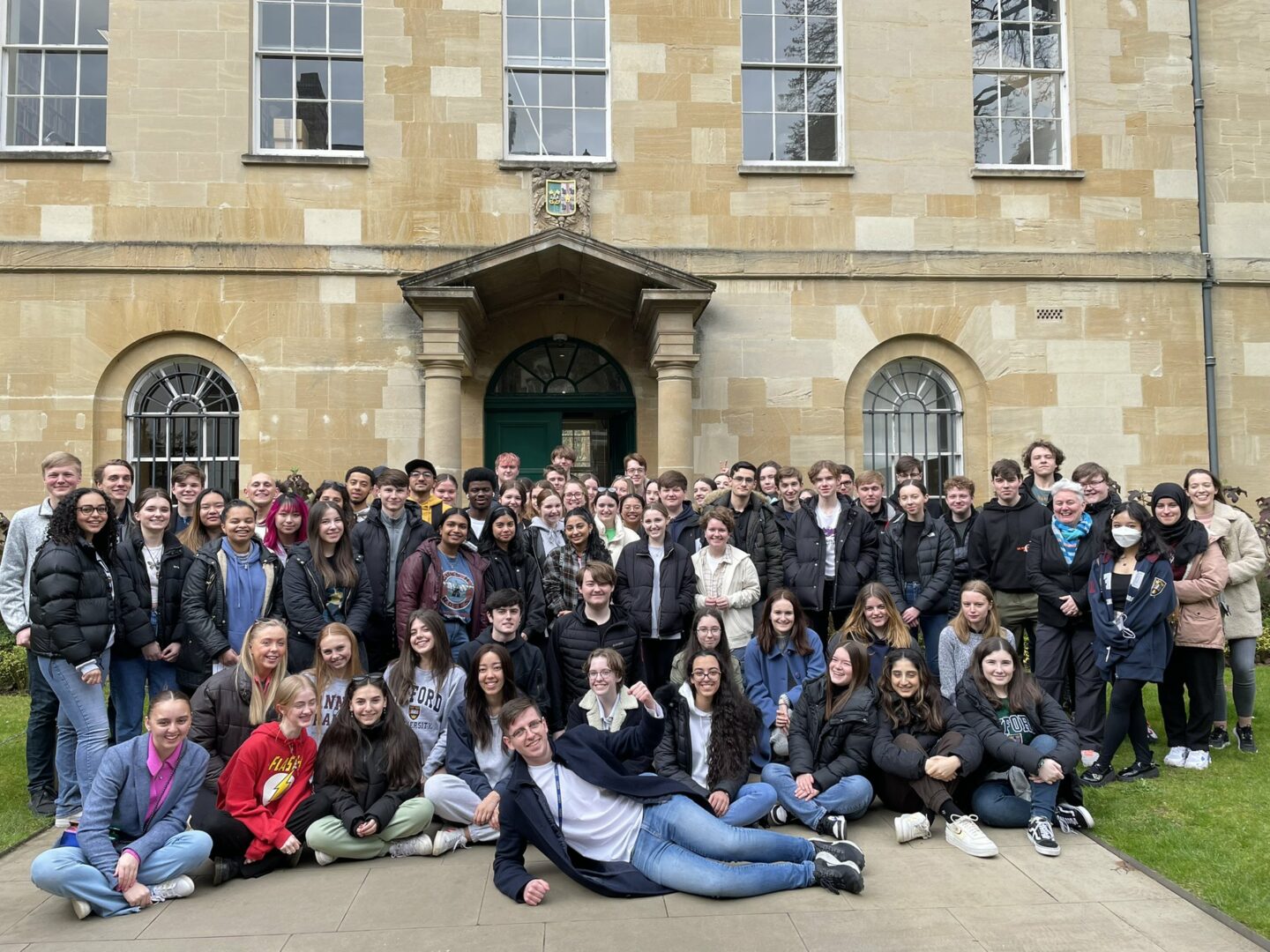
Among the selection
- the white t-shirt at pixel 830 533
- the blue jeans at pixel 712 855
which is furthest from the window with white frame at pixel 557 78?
the blue jeans at pixel 712 855

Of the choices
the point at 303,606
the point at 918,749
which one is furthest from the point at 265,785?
the point at 918,749

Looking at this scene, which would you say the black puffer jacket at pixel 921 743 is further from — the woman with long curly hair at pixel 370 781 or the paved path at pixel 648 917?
the woman with long curly hair at pixel 370 781

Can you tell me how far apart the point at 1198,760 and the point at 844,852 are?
3351 mm

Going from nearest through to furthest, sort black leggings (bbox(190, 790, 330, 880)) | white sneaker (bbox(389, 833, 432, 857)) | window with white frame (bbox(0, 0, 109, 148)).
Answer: black leggings (bbox(190, 790, 330, 880)) < white sneaker (bbox(389, 833, 432, 857)) < window with white frame (bbox(0, 0, 109, 148))

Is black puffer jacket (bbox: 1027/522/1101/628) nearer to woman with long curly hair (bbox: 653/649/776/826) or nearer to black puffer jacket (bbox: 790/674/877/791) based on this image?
black puffer jacket (bbox: 790/674/877/791)

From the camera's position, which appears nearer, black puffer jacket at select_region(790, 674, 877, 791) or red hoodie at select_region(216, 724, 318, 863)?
red hoodie at select_region(216, 724, 318, 863)

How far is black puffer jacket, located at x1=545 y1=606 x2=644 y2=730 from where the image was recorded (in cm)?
631

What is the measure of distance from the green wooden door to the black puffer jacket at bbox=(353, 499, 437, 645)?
5.78 m

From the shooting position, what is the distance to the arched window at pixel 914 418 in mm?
12742

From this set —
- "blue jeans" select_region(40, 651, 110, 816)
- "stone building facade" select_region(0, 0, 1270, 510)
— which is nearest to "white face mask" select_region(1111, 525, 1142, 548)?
"stone building facade" select_region(0, 0, 1270, 510)

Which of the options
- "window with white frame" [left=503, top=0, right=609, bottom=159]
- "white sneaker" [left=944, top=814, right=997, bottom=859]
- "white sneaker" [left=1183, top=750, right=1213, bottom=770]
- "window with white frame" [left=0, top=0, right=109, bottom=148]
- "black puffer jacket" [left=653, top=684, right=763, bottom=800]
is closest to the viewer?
"white sneaker" [left=944, top=814, right=997, bottom=859]

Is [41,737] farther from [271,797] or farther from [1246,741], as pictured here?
[1246,741]

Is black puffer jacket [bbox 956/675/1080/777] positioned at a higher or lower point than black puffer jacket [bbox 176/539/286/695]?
lower

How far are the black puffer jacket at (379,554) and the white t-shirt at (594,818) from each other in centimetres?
245
